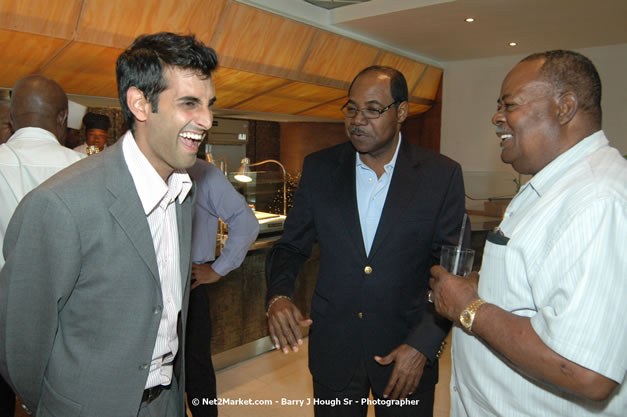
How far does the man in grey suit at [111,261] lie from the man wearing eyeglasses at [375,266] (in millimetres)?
577

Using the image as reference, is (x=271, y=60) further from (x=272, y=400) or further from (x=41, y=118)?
(x=272, y=400)

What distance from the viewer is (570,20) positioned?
15.6ft

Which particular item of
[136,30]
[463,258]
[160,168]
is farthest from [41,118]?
[463,258]

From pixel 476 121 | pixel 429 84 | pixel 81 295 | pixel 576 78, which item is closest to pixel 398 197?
pixel 576 78

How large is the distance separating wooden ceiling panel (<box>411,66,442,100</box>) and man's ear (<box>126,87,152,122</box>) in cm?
624

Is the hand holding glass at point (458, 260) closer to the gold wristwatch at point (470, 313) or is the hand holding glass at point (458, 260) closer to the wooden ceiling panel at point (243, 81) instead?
the gold wristwatch at point (470, 313)

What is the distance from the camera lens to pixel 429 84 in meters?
7.25

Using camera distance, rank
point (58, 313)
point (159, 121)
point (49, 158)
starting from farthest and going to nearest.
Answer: point (49, 158)
point (159, 121)
point (58, 313)

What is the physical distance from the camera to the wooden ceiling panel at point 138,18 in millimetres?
3355

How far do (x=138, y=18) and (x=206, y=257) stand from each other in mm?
2098

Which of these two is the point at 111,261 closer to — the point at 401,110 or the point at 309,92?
the point at 401,110

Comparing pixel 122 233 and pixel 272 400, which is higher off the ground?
pixel 122 233

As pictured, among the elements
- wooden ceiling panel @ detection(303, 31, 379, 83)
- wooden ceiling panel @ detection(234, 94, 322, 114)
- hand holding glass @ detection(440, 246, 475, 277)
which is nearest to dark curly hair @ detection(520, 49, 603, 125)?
hand holding glass @ detection(440, 246, 475, 277)

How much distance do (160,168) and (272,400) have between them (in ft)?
7.83
